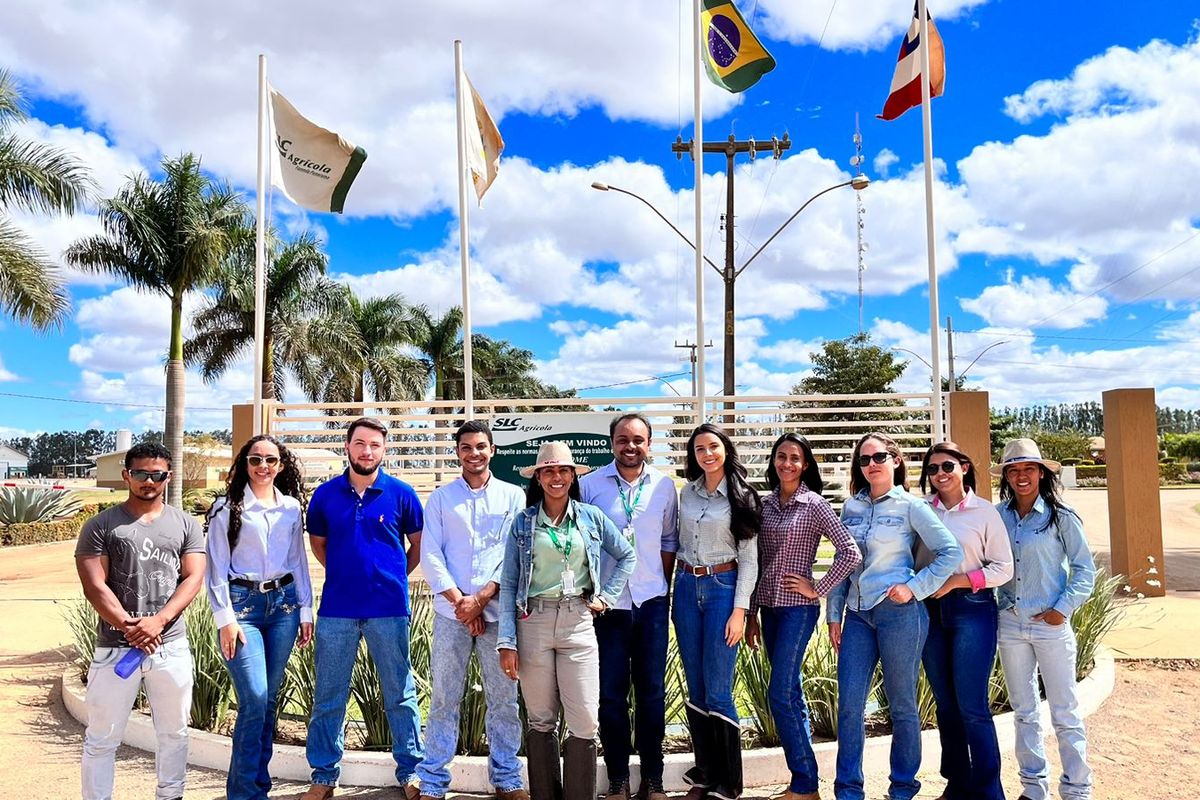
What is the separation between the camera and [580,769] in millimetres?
4570

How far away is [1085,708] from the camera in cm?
670

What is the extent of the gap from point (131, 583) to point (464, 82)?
29.3 ft

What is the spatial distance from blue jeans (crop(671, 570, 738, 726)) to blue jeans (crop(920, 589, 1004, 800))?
1.07 metres

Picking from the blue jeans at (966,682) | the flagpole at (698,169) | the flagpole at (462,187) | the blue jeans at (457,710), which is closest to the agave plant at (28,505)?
the flagpole at (462,187)

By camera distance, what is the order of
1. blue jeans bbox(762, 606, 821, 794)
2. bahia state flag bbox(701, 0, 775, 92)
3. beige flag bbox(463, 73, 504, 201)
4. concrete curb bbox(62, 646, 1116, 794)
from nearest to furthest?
blue jeans bbox(762, 606, 821, 794) → concrete curb bbox(62, 646, 1116, 794) → bahia state flag bbox(701, 0, 775, 92) → beige flag bbox(463, 73, 504, 201)

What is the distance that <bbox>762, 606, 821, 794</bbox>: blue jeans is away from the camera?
4754 mm

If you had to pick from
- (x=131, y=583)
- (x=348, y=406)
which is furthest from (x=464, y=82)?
(x=131, y=583)

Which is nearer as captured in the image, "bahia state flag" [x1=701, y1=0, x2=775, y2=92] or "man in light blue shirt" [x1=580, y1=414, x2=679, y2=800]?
"man in light blue shirt" [x1=580, y1=414, x2=679, y2=800]

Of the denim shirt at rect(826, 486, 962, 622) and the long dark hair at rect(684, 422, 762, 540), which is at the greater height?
the long dark hair at rect(684, 422, 762, 540)

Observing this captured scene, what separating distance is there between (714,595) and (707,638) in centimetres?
23

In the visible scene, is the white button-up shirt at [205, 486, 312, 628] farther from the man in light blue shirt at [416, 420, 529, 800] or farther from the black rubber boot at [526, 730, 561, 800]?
the black rubber boot at [526, 730, 561, 800]

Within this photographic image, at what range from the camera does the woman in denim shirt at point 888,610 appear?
15.1 feet

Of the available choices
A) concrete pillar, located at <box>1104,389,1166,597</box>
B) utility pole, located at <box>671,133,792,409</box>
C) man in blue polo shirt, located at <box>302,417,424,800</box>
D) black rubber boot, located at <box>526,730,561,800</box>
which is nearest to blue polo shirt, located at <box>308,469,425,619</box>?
man in blue polo shirt, located at <box>302,417,424,800</box>

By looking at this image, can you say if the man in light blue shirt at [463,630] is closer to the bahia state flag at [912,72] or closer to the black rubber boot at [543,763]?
the black rubber boot at [543,763]
